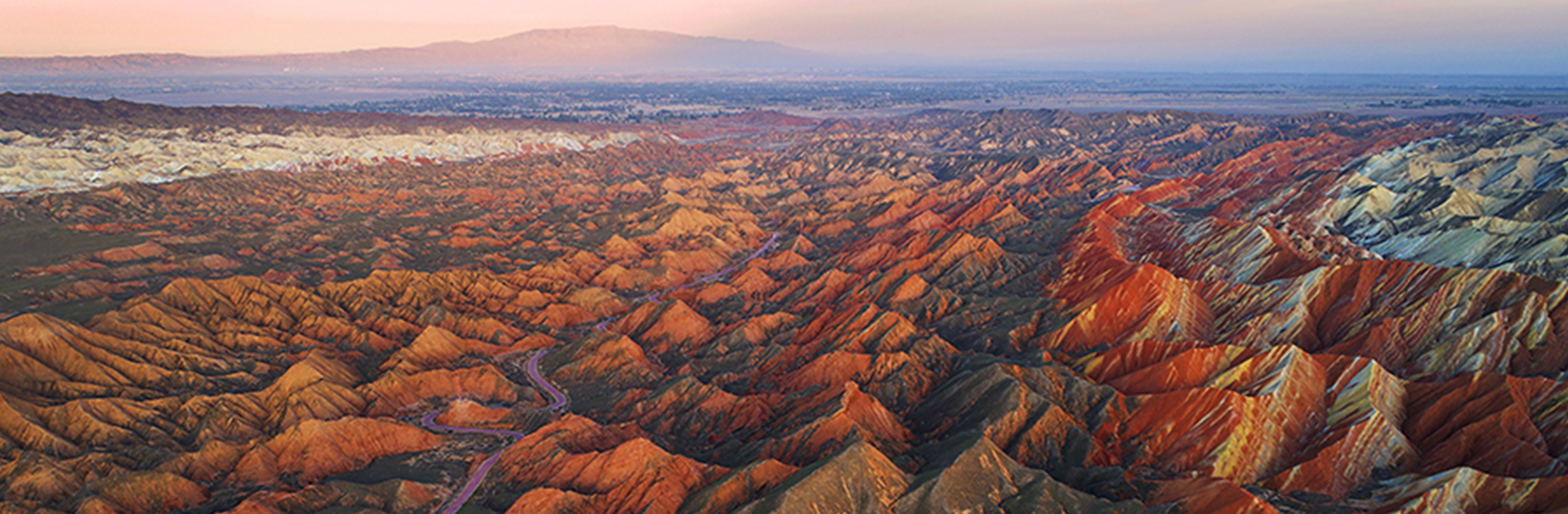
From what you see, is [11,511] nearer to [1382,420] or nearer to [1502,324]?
[1382,420]

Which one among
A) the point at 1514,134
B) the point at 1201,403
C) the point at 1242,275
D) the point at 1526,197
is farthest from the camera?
the point at 1514,134

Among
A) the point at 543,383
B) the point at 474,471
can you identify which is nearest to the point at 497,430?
the point at 474,471

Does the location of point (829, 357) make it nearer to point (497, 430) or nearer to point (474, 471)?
point (497, 430)

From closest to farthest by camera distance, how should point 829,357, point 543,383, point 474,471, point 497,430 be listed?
1. point 474,471
2. point 497,430
3. point 829,357
4. point 543,383

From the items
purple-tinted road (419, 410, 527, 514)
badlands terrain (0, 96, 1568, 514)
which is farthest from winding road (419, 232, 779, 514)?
badlands terrain (0, 96, 1568, 514)

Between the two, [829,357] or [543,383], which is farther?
[543,383]

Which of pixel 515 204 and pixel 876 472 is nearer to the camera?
pixel 876 472

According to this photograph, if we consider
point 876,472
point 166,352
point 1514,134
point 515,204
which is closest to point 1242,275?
point 876,472
